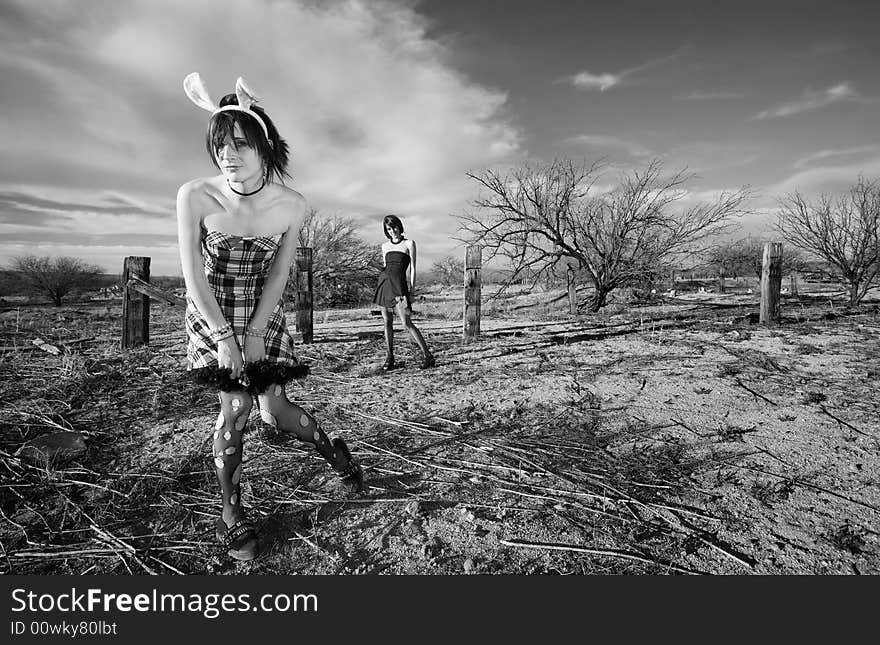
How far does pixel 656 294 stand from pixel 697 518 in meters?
12.4

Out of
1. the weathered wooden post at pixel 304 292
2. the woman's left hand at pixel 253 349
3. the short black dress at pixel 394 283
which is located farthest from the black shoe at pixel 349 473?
the weathered wooden post at pixel 304 292

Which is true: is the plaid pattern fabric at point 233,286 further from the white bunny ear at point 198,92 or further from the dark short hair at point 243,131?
the white bunny ear at point 198,92

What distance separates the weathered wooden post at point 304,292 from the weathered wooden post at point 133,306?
2080 mm

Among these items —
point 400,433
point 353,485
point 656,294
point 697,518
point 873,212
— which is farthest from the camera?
point 656,294

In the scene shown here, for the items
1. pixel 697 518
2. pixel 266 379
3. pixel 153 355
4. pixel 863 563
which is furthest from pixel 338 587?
pixel 153 355

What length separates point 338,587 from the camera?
64.9 inches

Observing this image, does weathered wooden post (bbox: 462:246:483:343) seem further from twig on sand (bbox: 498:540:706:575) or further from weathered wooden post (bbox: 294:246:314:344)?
twig on sand (bbox: 498:540:706:575)

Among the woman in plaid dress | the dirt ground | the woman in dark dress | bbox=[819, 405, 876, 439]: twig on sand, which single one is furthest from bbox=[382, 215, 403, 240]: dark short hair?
bbox=[819, 405, 876, 439]: twig on sand

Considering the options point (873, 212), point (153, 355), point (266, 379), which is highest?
point (873, 212)

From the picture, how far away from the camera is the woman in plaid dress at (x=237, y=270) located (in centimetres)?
170

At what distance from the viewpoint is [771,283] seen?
7629 millimetres

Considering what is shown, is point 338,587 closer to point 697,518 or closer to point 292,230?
point 292,230

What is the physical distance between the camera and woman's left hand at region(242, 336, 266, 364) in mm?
1833

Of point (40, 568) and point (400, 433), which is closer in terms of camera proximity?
point (40, 568)
